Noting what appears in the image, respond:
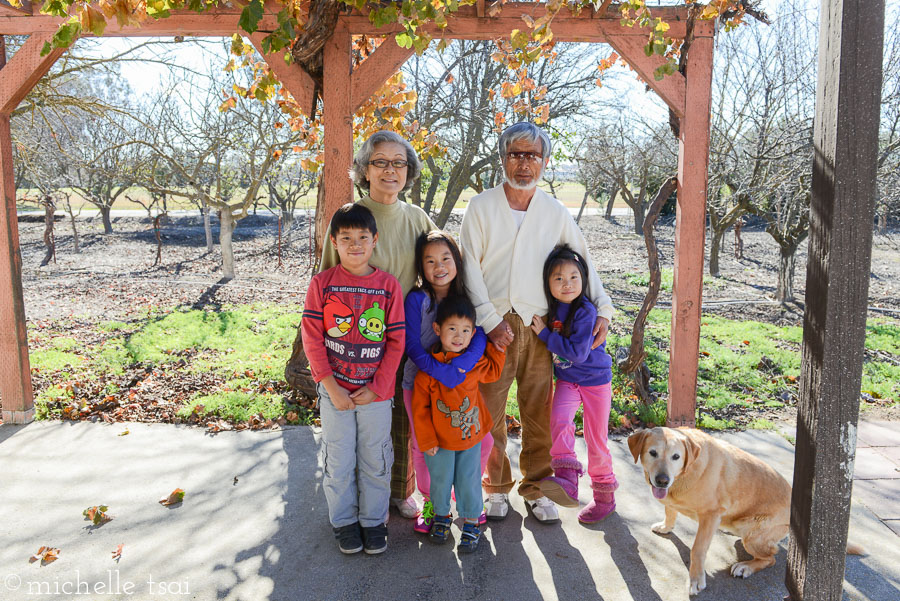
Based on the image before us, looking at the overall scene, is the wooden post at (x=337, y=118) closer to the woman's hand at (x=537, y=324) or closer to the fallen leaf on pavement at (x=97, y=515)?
the woman's hand at (x=537, y=324)

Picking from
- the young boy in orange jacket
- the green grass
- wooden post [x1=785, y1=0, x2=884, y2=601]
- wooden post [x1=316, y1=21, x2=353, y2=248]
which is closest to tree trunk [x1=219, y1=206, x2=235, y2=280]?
the green grass

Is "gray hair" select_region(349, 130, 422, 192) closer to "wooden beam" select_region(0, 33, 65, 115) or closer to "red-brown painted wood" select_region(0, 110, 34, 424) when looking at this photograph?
"wooden beam" select_region(0, 33, 65, 115)

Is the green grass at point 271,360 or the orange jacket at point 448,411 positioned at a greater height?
the orange jacket at point 448,411

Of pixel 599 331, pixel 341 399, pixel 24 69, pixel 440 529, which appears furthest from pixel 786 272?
pixel 24 69

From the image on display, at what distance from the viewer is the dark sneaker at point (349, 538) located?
9.46 feet

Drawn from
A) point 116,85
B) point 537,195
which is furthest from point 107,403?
point 116,85

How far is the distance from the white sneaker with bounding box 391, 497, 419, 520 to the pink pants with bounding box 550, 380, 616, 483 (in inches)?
33.1

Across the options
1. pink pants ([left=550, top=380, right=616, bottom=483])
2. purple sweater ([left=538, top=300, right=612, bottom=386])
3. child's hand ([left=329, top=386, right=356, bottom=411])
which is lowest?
pink pants ([left=550, top=380, right=616, bottom=483])

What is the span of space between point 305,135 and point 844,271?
5240 mm

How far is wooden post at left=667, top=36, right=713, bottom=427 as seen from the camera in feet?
12.9

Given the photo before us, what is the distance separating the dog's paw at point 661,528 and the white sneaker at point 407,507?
4.24ft

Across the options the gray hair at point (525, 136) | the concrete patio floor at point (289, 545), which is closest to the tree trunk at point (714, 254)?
the concrete patio floor at point (289, 545)

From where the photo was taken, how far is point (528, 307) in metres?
3.09

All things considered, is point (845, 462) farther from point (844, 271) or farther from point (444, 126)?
point (444, 126)
